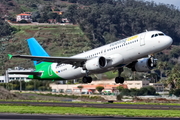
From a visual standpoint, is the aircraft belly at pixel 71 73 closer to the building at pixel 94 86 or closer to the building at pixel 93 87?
the building at pixel 93 87

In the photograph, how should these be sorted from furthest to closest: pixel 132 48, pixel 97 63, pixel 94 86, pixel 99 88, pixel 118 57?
pixel 94 86 → pixel 99 88 → pixel 97 63 → pixel 118 57 → pixel 132 48

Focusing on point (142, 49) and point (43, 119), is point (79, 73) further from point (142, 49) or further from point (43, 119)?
point (43, 119)

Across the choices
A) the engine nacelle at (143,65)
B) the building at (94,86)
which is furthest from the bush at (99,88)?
the engine nacelle at (143,65)

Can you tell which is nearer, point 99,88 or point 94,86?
point 99,88

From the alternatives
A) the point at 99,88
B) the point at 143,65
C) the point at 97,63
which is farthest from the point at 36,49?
the point at 99,88

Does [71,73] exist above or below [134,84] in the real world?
below

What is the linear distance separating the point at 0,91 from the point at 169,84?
8284 centimetres

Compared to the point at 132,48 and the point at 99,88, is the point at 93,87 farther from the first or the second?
the point at 132,48

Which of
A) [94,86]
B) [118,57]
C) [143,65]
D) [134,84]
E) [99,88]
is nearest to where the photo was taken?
[118,57]

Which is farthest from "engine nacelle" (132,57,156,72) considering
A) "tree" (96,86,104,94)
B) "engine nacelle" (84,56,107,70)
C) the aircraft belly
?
"tree" (96,86,104,94)

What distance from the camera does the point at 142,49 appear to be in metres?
54.0

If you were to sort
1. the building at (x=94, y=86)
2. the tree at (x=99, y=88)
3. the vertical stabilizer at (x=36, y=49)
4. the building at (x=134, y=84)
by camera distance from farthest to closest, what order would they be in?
the building at (x=134, y=84) < the building at (x=94, y=86) < the tree at (x=99, y=88) < the vertical stabilizer at (x=36, y=49)

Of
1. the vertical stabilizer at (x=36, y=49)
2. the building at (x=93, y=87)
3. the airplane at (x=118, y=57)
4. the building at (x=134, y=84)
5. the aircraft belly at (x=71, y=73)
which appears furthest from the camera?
the building at (x=134, y=84)

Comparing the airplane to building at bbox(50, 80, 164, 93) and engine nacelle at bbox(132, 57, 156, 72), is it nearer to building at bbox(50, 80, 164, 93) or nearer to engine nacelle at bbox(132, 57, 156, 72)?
engine nacelle at bbox(132, 57, 156, 72)
